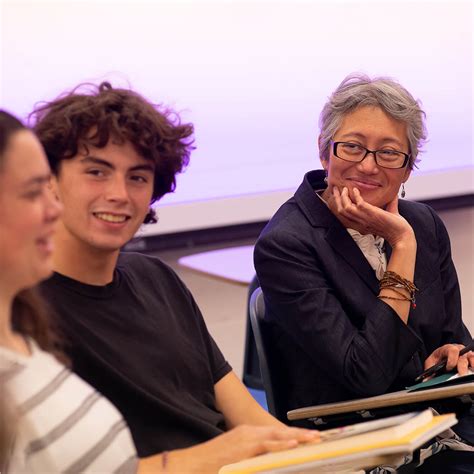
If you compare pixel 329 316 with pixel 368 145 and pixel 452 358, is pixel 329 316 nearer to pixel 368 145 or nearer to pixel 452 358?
pixel 452 358

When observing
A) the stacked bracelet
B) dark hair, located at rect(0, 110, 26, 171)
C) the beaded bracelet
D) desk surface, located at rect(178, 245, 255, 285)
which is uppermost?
dark hair, located at rect(0, 110, 26, 171)

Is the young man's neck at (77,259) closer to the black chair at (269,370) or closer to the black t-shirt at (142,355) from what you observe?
the black t-shirt at (142,355)

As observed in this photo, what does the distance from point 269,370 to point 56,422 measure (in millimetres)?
1038

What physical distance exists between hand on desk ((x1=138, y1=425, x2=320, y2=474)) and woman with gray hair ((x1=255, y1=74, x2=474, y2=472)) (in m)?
0.63

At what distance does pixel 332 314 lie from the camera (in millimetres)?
2172

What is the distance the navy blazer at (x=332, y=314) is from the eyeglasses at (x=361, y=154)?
113 mm

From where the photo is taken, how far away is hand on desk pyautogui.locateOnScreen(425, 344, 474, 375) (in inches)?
87.8

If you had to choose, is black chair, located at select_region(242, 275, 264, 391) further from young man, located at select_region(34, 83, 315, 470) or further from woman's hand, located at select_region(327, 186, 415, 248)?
young man, located at select_region(34, 83, 315, 470)

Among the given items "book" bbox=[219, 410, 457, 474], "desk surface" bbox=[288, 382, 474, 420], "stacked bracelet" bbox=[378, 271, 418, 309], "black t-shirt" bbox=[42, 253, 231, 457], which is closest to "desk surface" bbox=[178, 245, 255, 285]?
"stacked bracelet" bbox=[378, 271, 418, 309]

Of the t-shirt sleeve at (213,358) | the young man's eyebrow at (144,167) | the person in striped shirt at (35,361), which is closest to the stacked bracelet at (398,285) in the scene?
the t-shirt sleeve at (213,358)

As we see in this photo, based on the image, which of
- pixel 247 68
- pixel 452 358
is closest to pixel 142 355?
pixel 452 358

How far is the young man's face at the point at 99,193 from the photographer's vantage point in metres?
1.70

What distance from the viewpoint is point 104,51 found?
13.4 feet

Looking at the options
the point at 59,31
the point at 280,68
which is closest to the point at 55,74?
the point at 59,31
